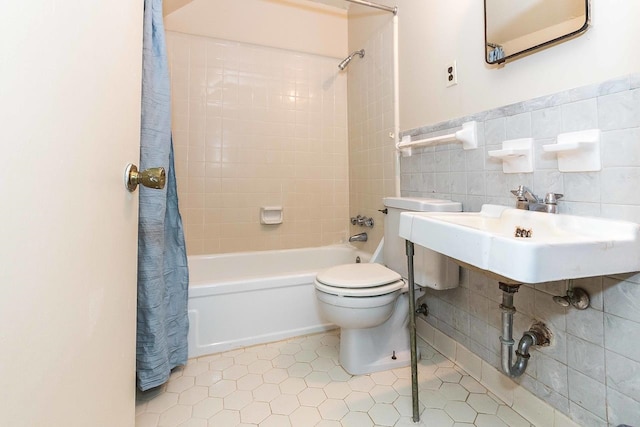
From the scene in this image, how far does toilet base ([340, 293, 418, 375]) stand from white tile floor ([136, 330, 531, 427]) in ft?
0.13

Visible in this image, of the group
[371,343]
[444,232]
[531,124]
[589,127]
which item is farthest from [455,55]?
[371,343]

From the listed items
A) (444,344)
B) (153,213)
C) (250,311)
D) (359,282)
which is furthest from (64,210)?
(444,344)

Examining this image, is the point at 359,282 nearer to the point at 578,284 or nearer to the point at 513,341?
the point at 513,341

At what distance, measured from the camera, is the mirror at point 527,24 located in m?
0.98

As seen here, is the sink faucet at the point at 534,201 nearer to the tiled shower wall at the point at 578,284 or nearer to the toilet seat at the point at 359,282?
the tiled shower wall at the point at 578,284

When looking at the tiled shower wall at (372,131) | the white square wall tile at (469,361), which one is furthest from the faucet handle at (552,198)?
the tiled shower wall at (372,131)

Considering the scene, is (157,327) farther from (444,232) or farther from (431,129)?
(431,129)

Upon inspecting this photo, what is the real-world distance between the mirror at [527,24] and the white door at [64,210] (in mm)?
1278

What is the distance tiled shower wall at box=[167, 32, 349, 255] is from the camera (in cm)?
223

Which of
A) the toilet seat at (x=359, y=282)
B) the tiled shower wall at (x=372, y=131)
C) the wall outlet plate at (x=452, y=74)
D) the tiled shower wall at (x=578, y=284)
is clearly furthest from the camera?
the tiled shower wall at (x=372, y=131)

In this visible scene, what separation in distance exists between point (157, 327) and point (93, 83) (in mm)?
1037

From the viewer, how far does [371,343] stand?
1.49 metres

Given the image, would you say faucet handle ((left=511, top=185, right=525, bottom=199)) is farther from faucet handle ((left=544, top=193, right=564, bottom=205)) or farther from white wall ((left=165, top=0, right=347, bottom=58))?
white wall ((left=165, top=0, right=347, bottom=58))

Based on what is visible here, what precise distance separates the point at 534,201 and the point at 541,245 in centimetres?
49
